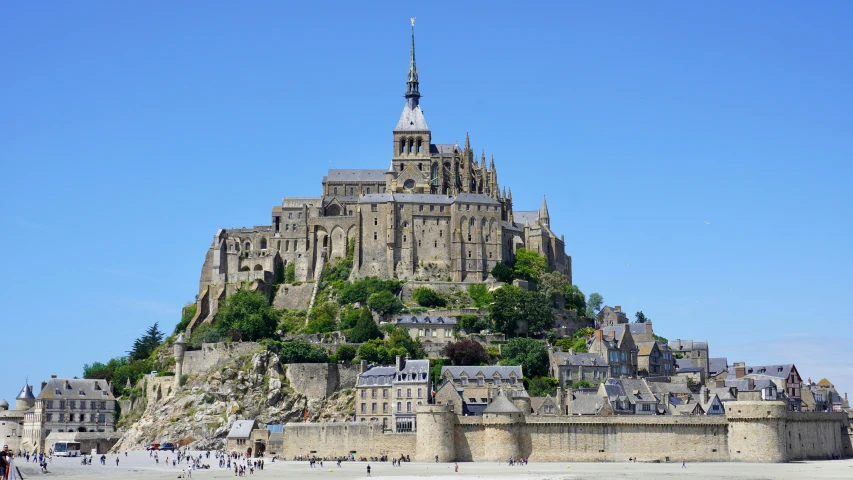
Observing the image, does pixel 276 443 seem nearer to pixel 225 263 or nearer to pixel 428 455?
pixel 428 455

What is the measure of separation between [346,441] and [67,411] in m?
27.7

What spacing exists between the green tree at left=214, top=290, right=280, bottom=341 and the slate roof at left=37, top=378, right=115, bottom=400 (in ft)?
33.5

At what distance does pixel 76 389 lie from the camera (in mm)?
90625

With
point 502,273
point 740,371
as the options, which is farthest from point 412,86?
point 740,371

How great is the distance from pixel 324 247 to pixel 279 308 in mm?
Result: 7691

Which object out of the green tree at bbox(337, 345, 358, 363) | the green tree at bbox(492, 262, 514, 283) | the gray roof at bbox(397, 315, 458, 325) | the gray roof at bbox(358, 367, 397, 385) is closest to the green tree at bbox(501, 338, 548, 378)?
the gray roof at bbox(397, 315, 458, 325)

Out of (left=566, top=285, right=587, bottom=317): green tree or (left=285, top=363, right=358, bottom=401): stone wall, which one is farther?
(left=566, top=285, right=587, bottom=317): green tree

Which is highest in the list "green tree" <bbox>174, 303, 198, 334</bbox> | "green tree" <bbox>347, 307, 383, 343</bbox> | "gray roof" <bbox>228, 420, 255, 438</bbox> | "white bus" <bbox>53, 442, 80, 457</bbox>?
"green tree" <bbox>174, 303, 198, 334</bbox>

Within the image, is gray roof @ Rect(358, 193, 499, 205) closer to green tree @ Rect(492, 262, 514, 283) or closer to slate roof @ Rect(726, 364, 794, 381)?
green tree @ Rect(492, 262, 514, 283)

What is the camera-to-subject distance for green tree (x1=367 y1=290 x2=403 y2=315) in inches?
3875

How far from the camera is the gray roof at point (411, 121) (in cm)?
11756

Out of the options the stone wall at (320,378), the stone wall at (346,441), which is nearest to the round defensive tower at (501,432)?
the stone wall at (346,441)

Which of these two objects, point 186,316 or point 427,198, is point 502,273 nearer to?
point 427,198

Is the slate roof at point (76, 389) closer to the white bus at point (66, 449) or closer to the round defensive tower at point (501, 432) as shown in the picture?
the white bus at point (66, 449)
